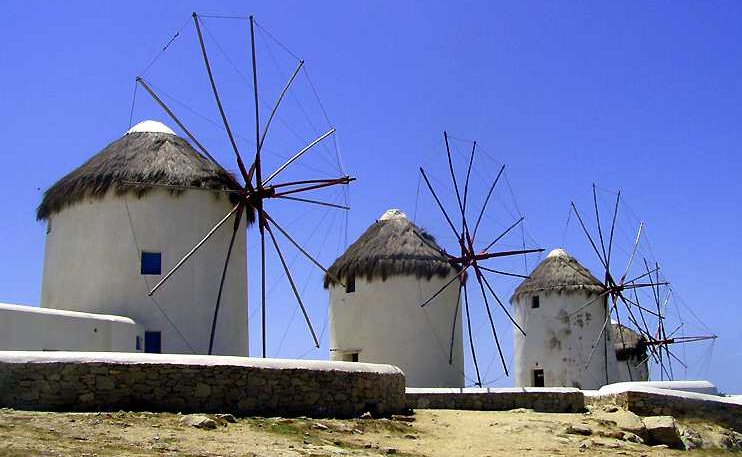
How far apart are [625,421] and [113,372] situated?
31.3ft

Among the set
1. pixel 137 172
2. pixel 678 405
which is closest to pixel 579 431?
pixel 678 405

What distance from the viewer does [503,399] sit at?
19547 mm

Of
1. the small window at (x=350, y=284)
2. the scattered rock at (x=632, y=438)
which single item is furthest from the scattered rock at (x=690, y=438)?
the small window at (x=350, y=284)

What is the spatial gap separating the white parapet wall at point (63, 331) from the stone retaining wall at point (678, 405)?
10.0 meters

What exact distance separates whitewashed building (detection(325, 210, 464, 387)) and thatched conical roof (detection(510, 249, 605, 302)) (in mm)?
6363

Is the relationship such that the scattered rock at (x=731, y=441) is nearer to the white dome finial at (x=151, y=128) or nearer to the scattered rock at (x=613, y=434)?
the scattered rock at (x=613, y=434)

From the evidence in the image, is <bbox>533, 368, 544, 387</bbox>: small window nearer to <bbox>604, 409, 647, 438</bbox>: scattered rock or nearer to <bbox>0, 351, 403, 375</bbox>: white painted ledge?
<bbox>604, 409, 647, 438</bbox>: scattered rock

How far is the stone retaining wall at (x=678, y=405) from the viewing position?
1834 centimetres

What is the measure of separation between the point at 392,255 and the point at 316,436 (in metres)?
13.7

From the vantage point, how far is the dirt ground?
10227mm

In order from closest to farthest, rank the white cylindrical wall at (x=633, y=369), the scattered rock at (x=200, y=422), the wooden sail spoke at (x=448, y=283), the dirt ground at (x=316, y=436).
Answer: the dirt ground at (x=316, y=436) < the scattered rock at (x=200, y=422) < the wooden sail spoke at (x=448, y=283) < the white cylindrical wall at (x=633, y=369)

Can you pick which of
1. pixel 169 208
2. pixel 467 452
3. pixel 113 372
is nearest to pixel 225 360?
pixel 113 372

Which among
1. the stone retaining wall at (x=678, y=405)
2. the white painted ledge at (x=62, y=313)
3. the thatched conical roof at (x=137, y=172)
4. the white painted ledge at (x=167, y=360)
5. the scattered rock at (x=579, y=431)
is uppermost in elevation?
the thatched conical roof at (x=137, y=172)

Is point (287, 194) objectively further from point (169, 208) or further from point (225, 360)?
point (225, 360)
